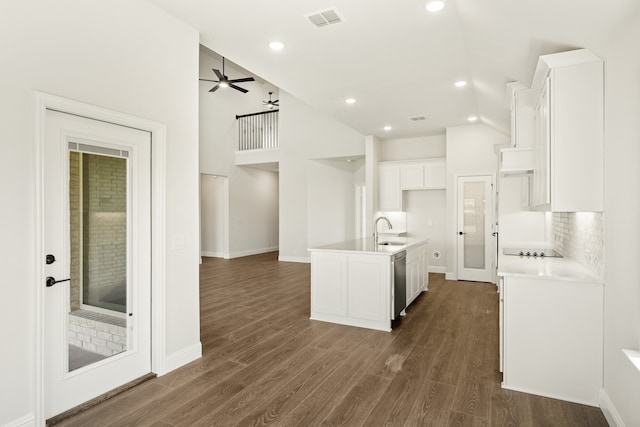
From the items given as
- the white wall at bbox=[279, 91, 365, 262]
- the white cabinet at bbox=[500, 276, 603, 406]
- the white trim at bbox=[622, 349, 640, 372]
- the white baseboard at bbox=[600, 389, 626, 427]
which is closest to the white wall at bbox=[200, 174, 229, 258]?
the white wall at bbox=[279, 91, 365, 262]

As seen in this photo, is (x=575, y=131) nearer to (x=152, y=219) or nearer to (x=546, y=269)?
(x=546, y=269)

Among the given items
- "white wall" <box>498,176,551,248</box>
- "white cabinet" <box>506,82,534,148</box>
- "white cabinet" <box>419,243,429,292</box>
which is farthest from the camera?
"white cabinet" <box>419,243,429,292</box>

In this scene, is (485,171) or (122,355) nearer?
(122,355)

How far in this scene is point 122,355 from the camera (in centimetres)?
282

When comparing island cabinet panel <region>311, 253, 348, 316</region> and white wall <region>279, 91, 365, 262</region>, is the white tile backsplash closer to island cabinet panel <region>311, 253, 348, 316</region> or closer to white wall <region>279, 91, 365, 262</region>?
island cabinet panel <region>311, 253, 348, 316</region>

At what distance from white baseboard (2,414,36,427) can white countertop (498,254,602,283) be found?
3356mm

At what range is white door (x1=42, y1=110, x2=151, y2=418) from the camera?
2379 millimetres

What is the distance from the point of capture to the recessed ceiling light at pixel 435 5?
9.39ft

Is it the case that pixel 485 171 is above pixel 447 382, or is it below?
above

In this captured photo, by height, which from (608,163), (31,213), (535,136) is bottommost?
(31,213)

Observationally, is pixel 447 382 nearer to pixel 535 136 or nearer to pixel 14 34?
pixel 535 136

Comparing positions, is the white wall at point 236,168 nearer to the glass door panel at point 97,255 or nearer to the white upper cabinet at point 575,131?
the glass door panel at point 97,255

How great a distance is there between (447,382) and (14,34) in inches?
152

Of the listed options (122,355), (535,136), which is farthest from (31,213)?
(535,136)
